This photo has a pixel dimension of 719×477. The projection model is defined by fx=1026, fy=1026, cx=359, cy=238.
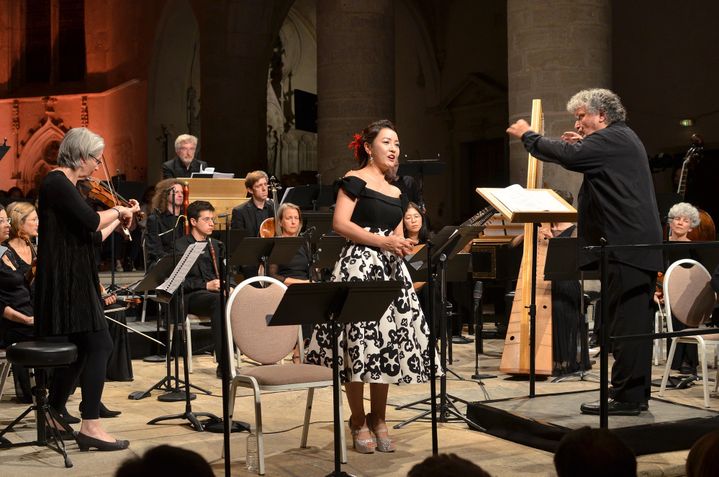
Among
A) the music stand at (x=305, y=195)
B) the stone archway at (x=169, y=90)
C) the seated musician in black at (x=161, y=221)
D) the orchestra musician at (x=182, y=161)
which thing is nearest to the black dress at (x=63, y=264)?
the seated musician in black at (x=161, y=221)

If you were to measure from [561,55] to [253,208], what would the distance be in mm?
3451

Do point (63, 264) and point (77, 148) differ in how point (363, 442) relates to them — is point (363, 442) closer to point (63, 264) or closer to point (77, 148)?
point (63, 264)

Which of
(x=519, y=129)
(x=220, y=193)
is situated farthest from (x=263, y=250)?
(x=519, y=129)

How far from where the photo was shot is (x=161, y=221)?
9.05 metres

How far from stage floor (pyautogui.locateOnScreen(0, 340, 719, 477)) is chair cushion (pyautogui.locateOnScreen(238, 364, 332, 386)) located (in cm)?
44

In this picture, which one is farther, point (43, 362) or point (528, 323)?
point (528, 323)

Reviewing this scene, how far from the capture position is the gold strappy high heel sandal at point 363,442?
5305 mm

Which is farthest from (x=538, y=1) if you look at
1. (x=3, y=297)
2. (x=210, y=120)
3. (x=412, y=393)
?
(x=210, y=120)

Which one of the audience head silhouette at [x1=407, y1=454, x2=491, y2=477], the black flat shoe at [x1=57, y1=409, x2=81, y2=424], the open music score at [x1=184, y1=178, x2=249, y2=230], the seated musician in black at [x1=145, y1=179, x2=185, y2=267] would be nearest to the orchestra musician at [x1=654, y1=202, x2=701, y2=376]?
the open music score at [x1=184, y1=178, x2=249, y2=230]

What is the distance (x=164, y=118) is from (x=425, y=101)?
5.48 m

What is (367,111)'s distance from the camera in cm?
1222

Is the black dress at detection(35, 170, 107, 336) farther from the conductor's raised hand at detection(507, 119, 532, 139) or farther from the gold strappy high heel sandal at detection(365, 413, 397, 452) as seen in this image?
the conductor's raised hand at detection(507, 119, 532, 139)

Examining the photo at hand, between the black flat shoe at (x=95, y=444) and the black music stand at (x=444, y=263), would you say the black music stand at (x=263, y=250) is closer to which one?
the black music stand at (x=444, y=263)

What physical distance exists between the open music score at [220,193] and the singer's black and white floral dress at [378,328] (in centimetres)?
405
